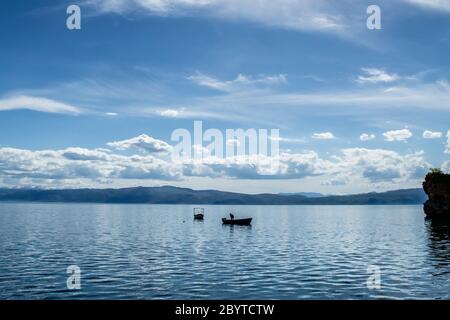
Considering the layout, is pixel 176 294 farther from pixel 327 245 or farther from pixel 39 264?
pixel 327 245

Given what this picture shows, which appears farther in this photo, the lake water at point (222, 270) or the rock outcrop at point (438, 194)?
the rock outcrop at point (438, 194)

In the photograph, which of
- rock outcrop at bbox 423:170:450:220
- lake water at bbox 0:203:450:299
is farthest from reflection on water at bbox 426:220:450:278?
rock outcrop at bbox 423:170:450:220

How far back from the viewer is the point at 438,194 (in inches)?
6698

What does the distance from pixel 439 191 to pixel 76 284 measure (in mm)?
161383

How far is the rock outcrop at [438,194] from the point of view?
167500 millimetres

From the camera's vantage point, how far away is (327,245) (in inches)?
3351

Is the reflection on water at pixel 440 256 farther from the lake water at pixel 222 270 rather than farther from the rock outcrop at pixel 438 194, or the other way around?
the rock outcrop at pixel 438 194

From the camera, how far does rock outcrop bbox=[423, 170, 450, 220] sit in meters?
168

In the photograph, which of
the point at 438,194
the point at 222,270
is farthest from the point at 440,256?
the point at 438,194

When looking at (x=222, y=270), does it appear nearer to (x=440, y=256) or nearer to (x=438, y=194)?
(x=440, y=256)

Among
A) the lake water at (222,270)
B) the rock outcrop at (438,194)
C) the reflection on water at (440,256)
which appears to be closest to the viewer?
the lake water at (222,270)

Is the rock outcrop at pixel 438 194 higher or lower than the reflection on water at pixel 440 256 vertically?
higher

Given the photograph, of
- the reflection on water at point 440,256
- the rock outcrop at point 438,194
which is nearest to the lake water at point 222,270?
the reflection on water at point 440,256

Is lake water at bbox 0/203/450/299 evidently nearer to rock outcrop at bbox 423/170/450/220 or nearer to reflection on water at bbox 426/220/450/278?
reflection on water at bbox 426/220/450/278
